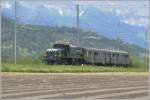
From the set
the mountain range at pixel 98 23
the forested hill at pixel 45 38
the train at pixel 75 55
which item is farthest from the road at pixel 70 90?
the mountain range at pixel 98 23

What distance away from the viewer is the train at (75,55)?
2035 inches

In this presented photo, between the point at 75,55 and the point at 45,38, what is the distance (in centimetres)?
2713

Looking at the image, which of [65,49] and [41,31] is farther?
[41,31]

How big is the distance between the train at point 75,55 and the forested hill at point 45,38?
12253 millimetres

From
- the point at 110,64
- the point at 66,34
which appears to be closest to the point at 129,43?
the point at 66,34

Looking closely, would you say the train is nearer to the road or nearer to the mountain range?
the mountain range

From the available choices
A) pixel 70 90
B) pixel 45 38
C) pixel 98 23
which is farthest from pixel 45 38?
pixel 70 90

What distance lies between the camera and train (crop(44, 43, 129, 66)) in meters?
51.7

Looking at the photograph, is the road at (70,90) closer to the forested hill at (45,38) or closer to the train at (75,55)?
the train at (75,55)

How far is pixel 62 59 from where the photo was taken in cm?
5250

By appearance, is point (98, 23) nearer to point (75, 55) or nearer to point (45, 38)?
point (45, 38)

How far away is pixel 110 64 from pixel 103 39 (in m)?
27.0

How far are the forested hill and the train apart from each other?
12.3 meters

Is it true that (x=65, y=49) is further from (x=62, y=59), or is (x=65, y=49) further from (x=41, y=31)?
(x=41, y=31)
